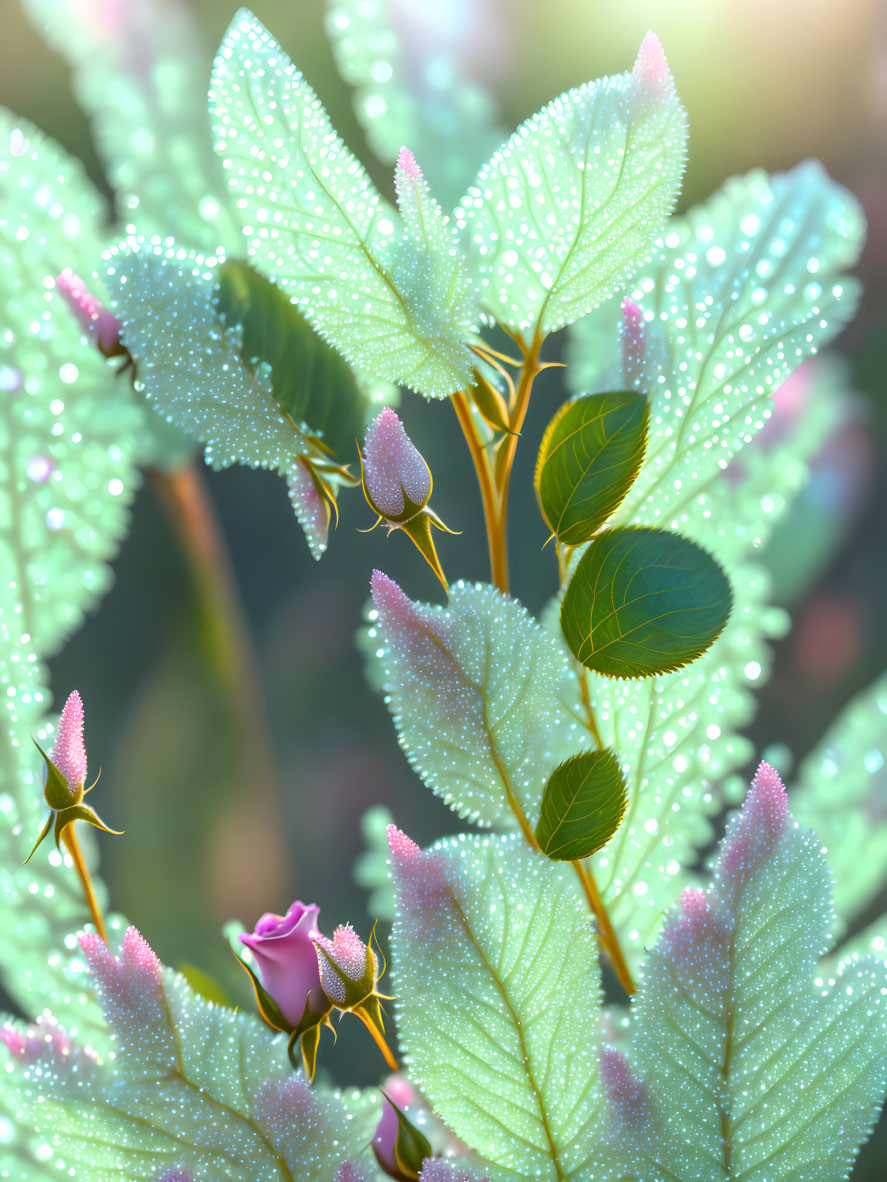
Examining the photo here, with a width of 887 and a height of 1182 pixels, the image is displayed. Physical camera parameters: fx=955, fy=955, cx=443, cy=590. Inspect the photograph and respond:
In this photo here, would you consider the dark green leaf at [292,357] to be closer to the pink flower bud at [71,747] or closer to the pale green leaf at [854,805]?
the pink flower bud at [71,747]

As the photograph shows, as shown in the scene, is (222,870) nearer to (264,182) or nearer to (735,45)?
(264,182)

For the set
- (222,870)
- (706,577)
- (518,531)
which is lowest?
(222,870)

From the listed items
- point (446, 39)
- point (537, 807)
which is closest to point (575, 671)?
point (537, 807)

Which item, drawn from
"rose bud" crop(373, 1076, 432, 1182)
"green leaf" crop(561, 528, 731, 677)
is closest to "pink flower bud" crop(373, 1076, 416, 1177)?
"rose bud" crop(373, 1076, 432, 1182)

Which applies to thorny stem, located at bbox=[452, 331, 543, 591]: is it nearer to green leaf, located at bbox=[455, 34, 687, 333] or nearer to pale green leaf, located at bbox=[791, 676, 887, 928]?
green leaf, located at bbox=[455, 34, 687, 333]

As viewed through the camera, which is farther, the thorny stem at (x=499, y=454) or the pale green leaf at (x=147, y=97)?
the pale green leaf at (x=147, y=97)

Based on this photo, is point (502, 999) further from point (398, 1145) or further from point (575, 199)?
point (575, 199)

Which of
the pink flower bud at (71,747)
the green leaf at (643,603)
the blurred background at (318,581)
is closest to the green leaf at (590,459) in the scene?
the green leaf at (643,603)
